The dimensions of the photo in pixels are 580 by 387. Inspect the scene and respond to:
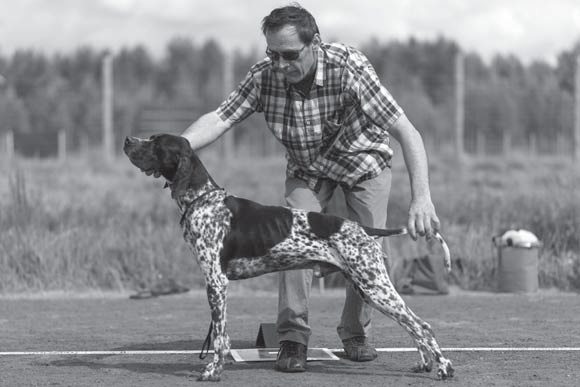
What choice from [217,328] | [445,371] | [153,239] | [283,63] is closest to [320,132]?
[283,63]

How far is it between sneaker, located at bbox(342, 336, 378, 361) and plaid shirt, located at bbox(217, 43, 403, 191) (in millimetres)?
1122

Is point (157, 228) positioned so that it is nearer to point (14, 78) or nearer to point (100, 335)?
point (100, 335)

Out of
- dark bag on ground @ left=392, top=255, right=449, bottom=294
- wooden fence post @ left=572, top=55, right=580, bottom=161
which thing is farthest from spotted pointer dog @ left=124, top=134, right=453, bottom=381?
wooden fence post @ left=572, top=55, right=580, bottom=161

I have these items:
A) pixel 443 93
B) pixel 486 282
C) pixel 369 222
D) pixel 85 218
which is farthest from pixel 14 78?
pixel 369 222

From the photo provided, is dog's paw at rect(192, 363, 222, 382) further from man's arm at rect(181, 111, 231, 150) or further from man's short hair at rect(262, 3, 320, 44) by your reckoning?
man's short hair at rect(262, 3, 320, 44)

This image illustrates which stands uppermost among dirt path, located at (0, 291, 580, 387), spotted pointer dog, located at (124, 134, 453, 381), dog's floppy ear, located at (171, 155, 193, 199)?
dog's floppy ear, located at (171, 155, 193, 199)

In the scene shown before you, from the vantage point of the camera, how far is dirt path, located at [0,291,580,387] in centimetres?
705

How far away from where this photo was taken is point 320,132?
7418mm

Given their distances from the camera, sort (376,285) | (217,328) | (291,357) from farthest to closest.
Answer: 1. (291,357)
2. (217,328)
3. (376,285)

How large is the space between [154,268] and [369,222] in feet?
16.4

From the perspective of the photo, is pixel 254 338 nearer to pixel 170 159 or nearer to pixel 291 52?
pixel 170 159

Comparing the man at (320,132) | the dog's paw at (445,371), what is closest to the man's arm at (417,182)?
the man at (320,132)

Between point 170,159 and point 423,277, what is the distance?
534 cm

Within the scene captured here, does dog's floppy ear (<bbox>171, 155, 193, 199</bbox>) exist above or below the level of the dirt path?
above
